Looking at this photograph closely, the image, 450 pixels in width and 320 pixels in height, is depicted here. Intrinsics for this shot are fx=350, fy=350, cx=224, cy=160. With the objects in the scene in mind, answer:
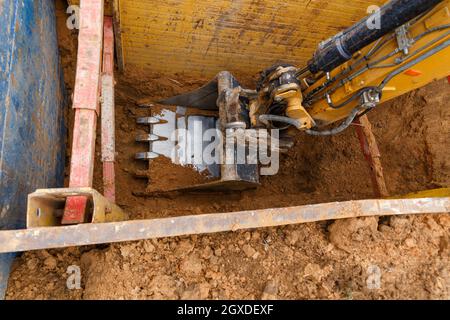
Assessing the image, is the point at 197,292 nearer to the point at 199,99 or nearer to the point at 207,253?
the point at 207,253

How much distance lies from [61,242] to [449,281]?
1.98 metres

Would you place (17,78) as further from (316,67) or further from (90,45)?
(316,67)

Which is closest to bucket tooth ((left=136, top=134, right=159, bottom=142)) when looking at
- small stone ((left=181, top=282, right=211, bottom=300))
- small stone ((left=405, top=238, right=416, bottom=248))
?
small stone ((left=181, top=282, right=211, bottom=300))

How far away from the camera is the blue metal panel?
191 centimetres

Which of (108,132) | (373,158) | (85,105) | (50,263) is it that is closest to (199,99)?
(108,132)

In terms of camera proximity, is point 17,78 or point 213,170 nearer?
point 17,78

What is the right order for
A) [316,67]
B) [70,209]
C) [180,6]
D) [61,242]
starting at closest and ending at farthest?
[61,242] < [70,209] < [316,67] < [180,6]

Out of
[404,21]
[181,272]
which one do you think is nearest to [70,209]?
[181,272]

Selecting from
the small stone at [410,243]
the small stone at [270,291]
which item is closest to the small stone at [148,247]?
the small stone at [270,291]

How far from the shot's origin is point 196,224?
1658 mm

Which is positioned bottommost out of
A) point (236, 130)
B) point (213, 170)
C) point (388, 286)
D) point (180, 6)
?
point (388, 286)

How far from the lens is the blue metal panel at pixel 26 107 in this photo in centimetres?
191

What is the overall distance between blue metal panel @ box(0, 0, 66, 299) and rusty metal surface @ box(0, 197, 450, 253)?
0.35m

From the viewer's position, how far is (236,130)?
285 cm
